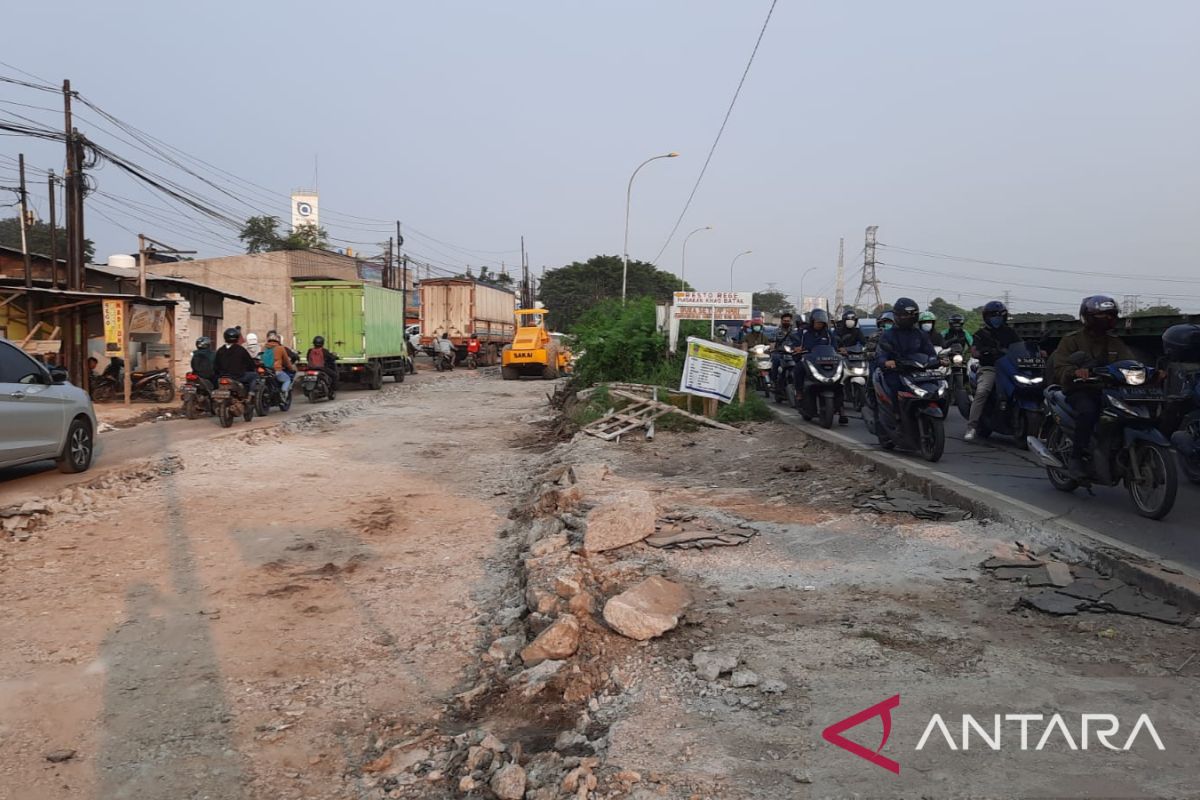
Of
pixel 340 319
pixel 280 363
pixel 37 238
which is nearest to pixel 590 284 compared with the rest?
pixel 37 238

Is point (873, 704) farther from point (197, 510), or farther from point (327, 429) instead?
point (327, 429)

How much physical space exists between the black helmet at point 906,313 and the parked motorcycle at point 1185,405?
2.50 m

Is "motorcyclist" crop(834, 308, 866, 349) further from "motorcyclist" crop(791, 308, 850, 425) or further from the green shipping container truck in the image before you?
the green shipping container truck

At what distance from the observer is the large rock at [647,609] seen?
423 centimetres

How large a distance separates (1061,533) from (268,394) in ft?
49.5

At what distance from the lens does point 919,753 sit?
2986mm

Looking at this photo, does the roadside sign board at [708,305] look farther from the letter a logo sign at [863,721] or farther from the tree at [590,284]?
the tree at [590,284]

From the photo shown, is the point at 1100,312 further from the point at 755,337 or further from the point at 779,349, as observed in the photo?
the point at 755,337

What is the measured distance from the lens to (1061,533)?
18.0ft

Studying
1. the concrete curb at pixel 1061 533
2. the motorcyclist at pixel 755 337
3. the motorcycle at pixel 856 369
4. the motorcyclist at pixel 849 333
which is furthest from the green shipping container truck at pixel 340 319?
the concrete curb at pixel 1061 533

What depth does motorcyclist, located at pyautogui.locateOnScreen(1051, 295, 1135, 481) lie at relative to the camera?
21.7ft

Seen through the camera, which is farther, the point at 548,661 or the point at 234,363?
the point at 234,363

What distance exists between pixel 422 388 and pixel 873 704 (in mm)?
24428

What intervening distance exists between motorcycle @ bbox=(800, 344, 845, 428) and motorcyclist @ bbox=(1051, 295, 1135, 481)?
16.6ft
